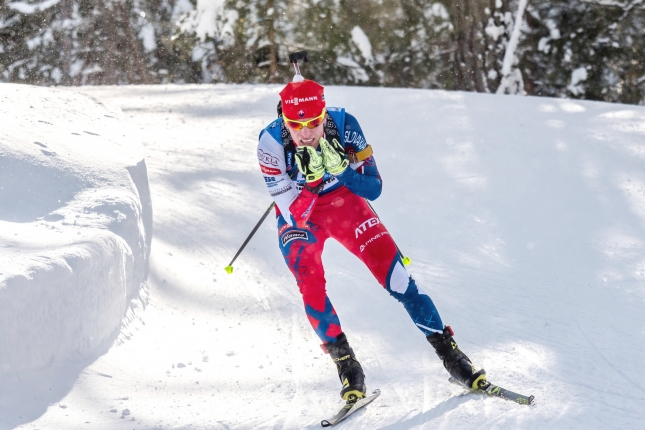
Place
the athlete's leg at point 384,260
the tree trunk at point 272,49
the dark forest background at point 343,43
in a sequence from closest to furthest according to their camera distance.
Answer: the athlete's leg at point 384,260 → the dark forest background at point 343,43 → the tree trunk at point 272,49

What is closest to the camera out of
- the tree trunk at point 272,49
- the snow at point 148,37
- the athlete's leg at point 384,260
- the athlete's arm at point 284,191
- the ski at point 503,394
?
the ski at point 503,394

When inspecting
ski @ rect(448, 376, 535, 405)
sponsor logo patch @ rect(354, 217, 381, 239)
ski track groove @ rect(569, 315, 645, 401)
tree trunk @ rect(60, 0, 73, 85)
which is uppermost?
sponsor logo patch @ rect(354, 217, 381, 239)

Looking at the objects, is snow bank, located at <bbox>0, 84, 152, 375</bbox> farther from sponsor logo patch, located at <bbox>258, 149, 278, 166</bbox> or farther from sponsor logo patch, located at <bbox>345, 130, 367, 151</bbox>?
sponsor logo patch, located at <bbox>345, 130, 367, 151</bbox>

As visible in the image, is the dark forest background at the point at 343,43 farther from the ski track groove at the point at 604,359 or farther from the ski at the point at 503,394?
the ski at the point at 503,394

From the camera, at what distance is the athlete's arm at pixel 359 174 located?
3.88 meters

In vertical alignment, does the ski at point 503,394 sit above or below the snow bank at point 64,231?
below

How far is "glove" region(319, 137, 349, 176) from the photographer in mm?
3779

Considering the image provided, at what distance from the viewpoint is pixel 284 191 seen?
13.1ft

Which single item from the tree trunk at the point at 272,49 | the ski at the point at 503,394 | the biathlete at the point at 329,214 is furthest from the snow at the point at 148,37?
the ski at the point at 503,394

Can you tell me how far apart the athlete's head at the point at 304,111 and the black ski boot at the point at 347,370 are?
1.08 metres

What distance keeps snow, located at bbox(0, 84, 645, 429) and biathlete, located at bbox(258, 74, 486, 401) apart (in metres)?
0.33

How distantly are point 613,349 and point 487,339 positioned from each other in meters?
0.80

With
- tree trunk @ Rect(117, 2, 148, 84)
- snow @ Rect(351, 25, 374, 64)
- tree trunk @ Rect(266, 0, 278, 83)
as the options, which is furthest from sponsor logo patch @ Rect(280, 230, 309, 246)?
tree trunk @ Rect(117, 2, 148, 84)

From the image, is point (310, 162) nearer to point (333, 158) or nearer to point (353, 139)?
point (333, 158)
